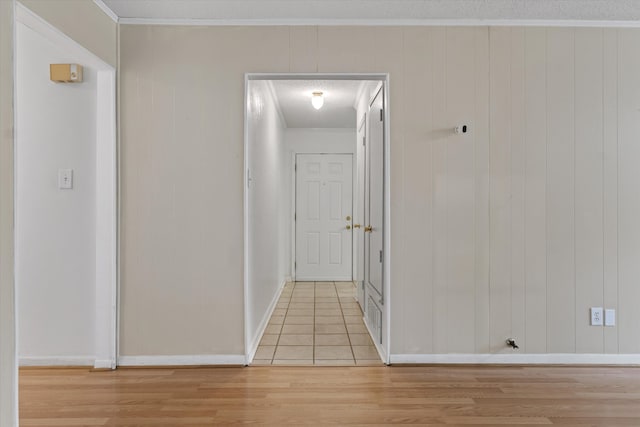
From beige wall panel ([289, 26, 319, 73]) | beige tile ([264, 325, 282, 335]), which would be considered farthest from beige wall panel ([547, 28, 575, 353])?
beige tile ([264, 325, 282, 335])

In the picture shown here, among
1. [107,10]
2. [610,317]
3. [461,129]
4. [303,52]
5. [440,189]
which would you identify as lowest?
[610,317]

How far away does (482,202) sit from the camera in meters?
2.72

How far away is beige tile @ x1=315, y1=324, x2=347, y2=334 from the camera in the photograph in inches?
139

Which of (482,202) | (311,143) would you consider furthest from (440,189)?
(311,143)

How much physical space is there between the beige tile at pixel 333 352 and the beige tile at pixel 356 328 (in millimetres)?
425

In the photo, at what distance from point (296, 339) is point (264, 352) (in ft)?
1.28

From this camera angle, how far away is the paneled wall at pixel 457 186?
8.89ft

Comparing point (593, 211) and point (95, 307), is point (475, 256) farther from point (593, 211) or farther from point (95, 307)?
point (95, 307)

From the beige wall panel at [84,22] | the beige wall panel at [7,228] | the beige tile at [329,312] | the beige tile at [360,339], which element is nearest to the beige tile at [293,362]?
the beige tile at [360,339]

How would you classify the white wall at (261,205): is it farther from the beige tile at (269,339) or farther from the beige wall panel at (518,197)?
the beige wall panel at (518,197)

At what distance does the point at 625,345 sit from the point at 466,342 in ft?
3.60

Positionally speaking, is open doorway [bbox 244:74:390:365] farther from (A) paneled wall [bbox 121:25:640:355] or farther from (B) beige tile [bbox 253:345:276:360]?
(A) paneled wall [bbox 121:25:640:355]

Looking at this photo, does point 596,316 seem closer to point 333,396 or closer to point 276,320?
point 333,396

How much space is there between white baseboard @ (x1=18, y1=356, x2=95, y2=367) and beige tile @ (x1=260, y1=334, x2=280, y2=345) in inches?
48.1
